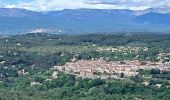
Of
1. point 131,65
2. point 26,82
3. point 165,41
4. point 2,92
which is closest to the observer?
point 2,92

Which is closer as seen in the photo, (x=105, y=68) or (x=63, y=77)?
(x=63, y=77)

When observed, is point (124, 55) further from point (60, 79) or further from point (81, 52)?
point (60, 79)

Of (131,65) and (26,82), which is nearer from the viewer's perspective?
(26,82)

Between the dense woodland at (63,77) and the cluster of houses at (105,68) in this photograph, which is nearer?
the dense woodland at (63,77)

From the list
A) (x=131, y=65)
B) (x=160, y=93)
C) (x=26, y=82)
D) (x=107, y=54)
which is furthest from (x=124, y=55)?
(x=160, y=93)
